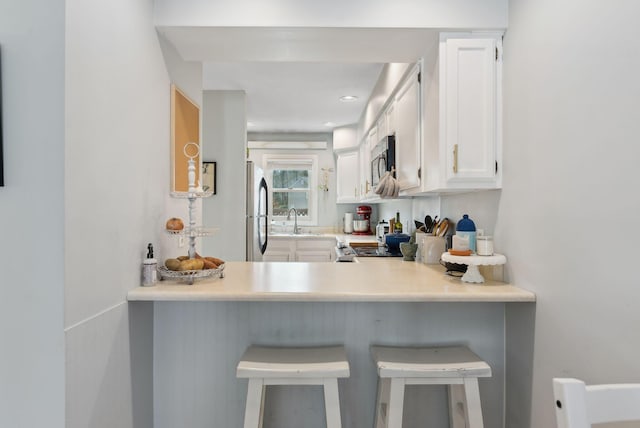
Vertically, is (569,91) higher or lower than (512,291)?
higher

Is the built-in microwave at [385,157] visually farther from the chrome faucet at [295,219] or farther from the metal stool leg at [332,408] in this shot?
the chrome faucet at [295,219]

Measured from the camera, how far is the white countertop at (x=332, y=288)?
1448 mm

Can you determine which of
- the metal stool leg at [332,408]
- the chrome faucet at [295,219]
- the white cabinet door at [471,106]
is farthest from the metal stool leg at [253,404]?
the chrome faucet at [295,219]

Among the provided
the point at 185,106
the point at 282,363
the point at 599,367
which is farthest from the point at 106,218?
the point at 599,367

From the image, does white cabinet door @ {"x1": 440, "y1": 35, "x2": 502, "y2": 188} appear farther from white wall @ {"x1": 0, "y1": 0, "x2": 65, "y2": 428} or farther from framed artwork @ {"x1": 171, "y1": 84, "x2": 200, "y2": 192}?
white wall @ {"x1": 0, "y1": 0, "x2": 65, "y2": 428}

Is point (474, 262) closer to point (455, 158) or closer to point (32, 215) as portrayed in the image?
point (455, 158)

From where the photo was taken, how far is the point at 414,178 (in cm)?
229

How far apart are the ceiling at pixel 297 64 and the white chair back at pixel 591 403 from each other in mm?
1515

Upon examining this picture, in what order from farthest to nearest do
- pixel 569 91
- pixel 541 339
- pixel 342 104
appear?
1. pixel 342 104
2. pixel 541 339
3. pixel 569 91

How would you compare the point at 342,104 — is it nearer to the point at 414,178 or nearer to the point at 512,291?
the point at 414,178

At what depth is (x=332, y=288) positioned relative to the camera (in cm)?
153

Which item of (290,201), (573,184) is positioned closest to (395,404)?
(573,184)

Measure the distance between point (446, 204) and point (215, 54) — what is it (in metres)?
1.65

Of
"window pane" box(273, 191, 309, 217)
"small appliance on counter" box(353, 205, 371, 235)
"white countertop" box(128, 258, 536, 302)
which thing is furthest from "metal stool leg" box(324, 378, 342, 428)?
"window pane" box(273, 191, 309, 217)
